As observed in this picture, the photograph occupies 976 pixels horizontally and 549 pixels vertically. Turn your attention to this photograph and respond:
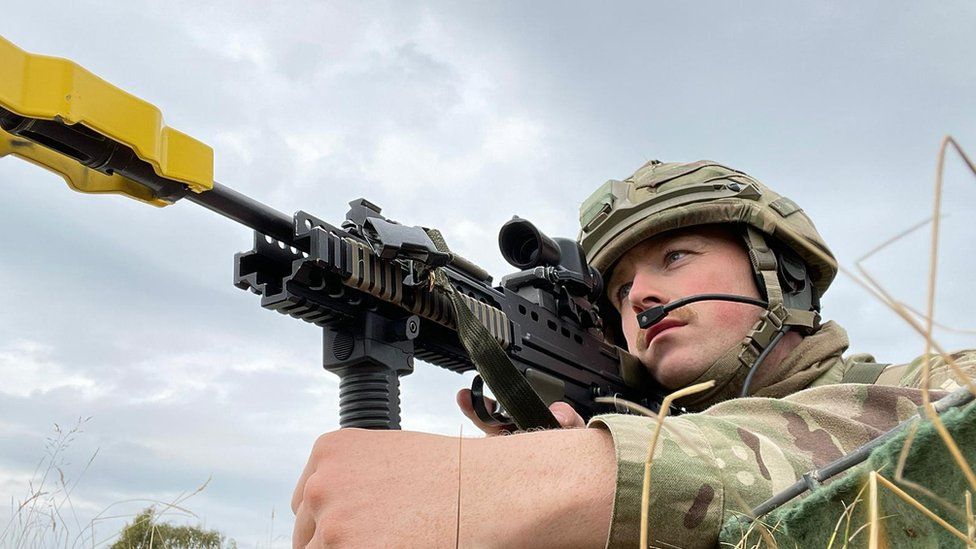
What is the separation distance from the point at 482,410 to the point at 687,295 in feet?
3.48

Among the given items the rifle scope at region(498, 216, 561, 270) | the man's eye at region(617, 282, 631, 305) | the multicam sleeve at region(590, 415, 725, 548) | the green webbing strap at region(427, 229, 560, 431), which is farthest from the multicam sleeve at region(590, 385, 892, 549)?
the man's eye at region(617, 282, 631, 305)

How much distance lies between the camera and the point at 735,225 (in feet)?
12.5

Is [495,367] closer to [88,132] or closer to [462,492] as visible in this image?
[462,492]

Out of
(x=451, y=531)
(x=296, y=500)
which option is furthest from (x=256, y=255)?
(x=451, y=531)

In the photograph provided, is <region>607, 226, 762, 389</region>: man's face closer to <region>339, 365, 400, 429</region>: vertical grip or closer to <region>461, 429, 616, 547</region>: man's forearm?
<region>339, 365, 400, 429</region>: vertical grip

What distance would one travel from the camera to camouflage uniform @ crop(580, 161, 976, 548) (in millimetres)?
1486

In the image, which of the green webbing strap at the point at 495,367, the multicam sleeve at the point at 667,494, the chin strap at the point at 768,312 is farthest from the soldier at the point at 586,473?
the green webbing strap at the point at 495,367

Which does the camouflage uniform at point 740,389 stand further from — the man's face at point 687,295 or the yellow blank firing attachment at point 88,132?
the yellow blank firing attachment at point 88,132

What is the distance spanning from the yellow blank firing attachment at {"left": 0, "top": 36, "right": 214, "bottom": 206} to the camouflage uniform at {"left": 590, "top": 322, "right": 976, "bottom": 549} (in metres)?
1.29

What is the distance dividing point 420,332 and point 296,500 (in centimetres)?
120

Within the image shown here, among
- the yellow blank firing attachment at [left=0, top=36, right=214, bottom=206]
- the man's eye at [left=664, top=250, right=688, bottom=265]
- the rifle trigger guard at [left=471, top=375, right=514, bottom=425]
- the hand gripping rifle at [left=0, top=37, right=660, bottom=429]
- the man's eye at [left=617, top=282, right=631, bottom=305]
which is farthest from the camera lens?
the man's eye at [left=617, top=282, right=631, bottom=305]

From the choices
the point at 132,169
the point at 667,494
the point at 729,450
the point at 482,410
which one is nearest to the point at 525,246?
the point at 482,410

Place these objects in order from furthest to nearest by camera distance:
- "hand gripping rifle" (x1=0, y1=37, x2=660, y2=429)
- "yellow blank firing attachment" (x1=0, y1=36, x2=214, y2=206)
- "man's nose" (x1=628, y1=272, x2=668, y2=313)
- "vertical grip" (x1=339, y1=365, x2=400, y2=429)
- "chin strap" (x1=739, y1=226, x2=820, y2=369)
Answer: "man's nose" (x1=628, y1=272, x2=668, y2=313) < "chin strap" (x1=739, y1=226, x2=820, y2=369) < "vertical grip" (x1=339, y1=365, x2=400, y2=429) < "hand gripping rifle" (x1=0, y1=37, x2=660, y2=429) < "yellow blank firing attachment" (x1=0, y1=36, x2=214, y2=206)

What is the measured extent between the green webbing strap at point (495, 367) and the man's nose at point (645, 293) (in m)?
0.94
